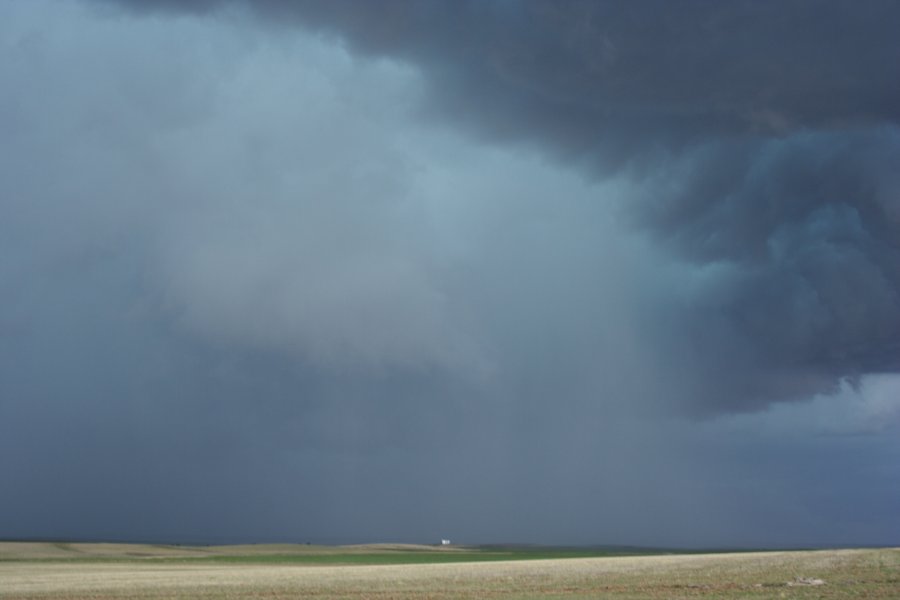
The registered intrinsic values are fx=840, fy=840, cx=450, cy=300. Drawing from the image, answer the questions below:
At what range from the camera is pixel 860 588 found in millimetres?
41594

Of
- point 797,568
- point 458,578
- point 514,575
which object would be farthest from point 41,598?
point 797,568

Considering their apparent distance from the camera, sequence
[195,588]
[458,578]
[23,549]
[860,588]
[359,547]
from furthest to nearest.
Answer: [359,547] < [23,549] < [458,578] < [195,588] < [860,588]

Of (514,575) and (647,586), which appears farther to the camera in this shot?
(514,575)

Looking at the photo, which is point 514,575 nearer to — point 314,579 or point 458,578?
point 458,578

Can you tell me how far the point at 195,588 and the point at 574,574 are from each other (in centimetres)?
2623

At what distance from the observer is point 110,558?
4825 inches

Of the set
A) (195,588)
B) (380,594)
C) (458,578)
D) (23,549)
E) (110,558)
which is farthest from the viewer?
(23,549)

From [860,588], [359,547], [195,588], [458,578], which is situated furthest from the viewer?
[359,547]

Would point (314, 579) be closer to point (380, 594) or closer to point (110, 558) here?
point (380, 594)

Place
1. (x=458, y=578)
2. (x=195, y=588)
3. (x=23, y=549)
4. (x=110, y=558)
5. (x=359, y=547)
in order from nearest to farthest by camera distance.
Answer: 1. (x=195, y=588)
2. (x=458, y=578)
3. (x=110, y=558)
4. (x=23, y=549)
5. (x=359, y=547)

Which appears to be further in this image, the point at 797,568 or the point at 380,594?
the point at 797,568

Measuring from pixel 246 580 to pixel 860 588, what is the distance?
→ 135ft

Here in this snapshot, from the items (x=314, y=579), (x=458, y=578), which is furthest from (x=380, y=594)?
(x=314, y=579)

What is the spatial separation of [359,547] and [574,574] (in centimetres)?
13288
